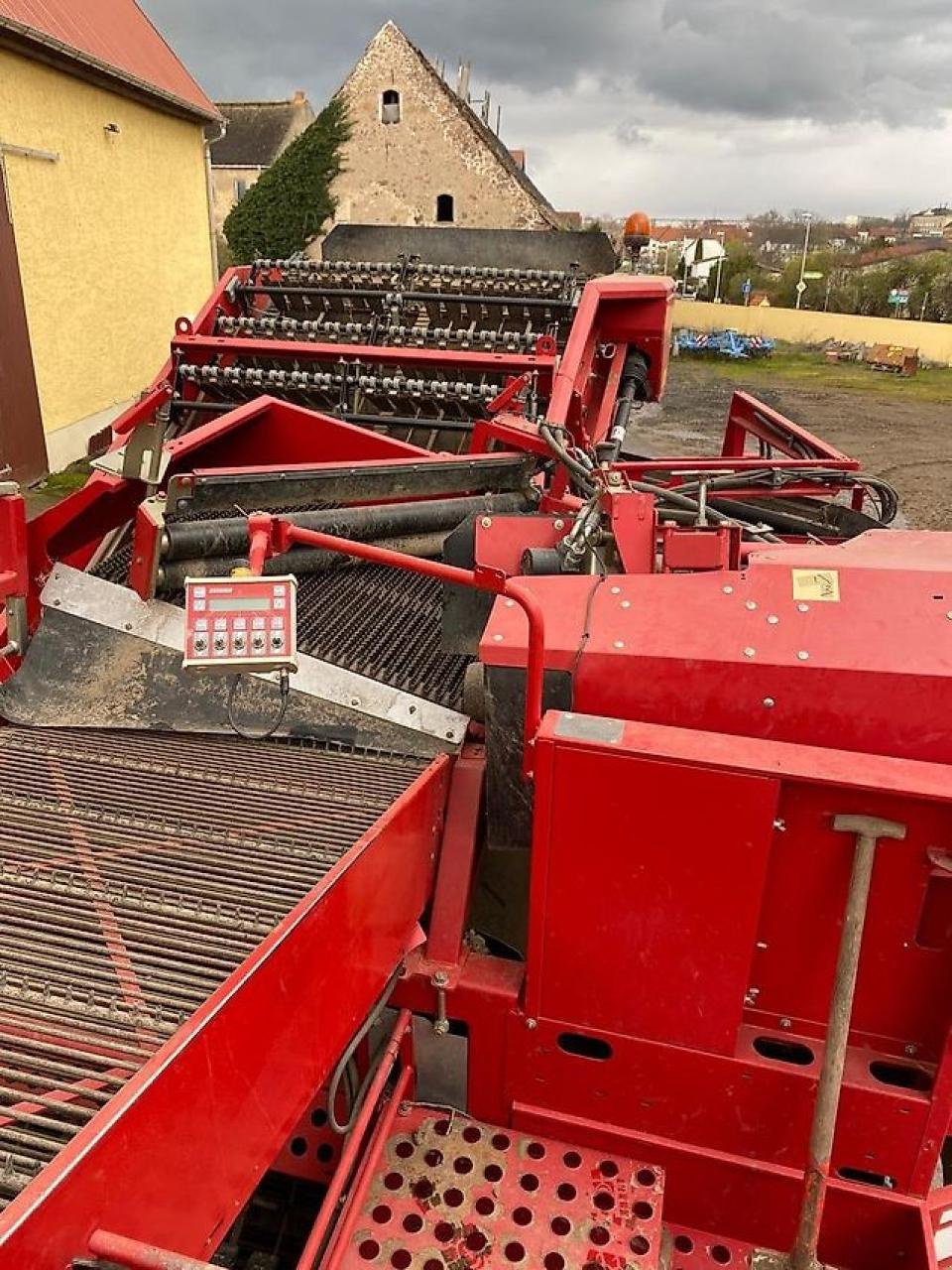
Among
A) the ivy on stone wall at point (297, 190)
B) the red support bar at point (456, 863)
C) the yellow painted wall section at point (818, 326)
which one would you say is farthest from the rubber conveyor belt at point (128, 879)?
the yellow painted wall section at point (818, 326)

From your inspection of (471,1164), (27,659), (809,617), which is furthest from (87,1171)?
(27,659)

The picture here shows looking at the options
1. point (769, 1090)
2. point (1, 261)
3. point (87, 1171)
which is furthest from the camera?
point (1, 261)

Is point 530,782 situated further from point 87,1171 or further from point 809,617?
point 87,1171

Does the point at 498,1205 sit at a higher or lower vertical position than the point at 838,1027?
lower

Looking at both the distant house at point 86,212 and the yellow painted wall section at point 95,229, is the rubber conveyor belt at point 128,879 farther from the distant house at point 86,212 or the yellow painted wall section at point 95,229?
the yellow painted wall section at point 95,229

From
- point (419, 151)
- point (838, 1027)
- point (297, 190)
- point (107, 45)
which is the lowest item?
point (838, 1027)

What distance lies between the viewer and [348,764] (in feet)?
7.22

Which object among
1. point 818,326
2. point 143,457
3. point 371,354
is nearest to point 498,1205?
point 143,457

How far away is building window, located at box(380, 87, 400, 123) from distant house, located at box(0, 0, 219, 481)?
8.88m

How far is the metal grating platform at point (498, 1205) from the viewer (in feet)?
5.73

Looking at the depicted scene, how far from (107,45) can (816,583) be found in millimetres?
11640

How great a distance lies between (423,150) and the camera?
20.5 m

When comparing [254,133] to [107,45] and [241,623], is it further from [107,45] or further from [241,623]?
[241,623]

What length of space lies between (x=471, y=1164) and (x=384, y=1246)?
0.26 metres
